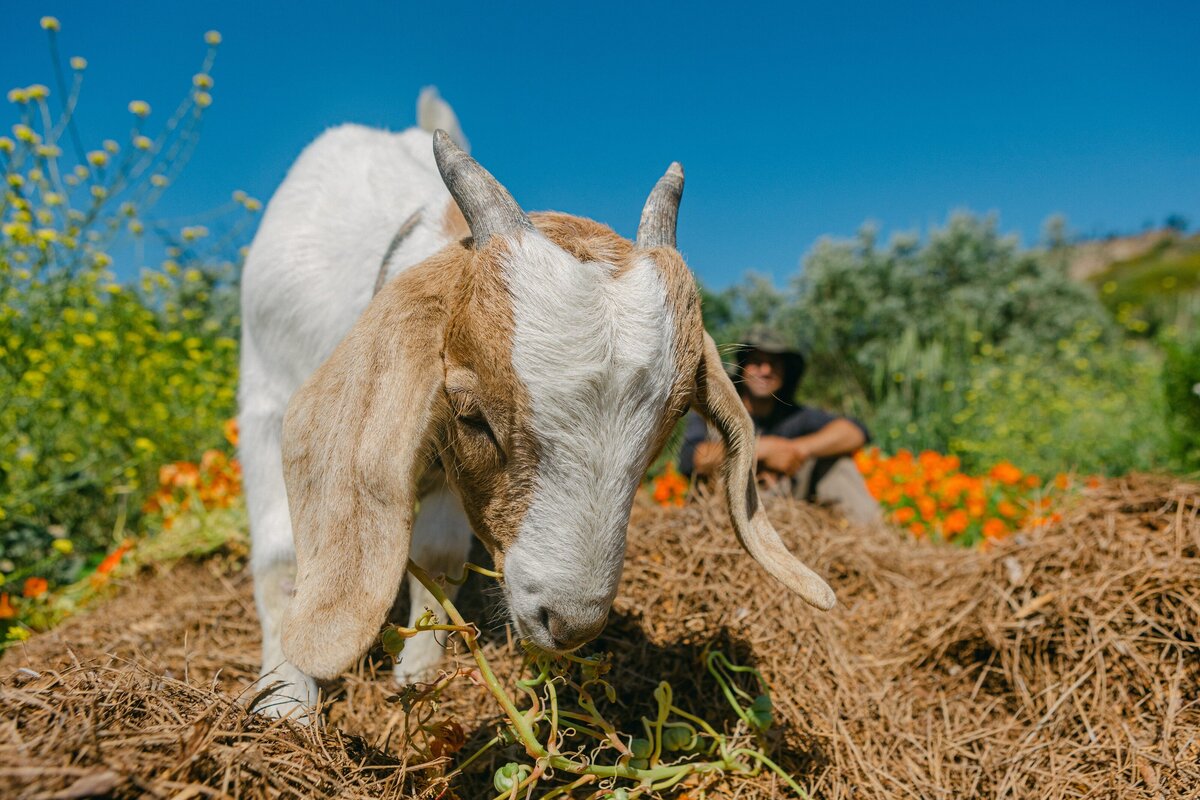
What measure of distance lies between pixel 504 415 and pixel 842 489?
3.75 metres

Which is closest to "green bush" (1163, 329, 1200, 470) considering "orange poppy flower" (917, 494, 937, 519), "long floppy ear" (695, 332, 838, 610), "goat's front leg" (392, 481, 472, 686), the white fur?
"orange poppy flower" (917, 494, 937, 519)

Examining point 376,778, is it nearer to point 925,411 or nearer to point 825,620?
point 825,620

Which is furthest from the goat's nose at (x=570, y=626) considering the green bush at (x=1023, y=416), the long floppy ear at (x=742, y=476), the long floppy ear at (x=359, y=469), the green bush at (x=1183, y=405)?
the green bush at (x=1023, y=416)

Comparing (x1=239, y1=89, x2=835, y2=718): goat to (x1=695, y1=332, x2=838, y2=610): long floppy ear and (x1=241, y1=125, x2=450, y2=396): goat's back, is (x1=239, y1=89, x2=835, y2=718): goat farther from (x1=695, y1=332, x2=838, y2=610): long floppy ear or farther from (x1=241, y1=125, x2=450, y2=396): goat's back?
(x1=241, y1=125, x2=450, y2=396): goat's back

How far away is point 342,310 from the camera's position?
259 cm

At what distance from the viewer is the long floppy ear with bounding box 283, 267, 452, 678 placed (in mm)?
1666

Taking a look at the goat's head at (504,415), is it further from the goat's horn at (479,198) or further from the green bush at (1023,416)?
the green bush at (1023,416)

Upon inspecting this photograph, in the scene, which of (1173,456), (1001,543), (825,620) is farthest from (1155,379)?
(825,620)

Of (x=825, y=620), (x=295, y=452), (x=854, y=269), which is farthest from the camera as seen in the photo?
(x=854, y=269)

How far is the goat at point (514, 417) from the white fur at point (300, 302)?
0.71m

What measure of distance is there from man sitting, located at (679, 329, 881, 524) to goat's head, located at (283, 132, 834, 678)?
9.21ft

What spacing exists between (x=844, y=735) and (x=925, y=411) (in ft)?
21.1

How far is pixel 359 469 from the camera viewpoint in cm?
172

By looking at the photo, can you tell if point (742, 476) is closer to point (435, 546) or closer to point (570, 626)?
point (570, 626)
